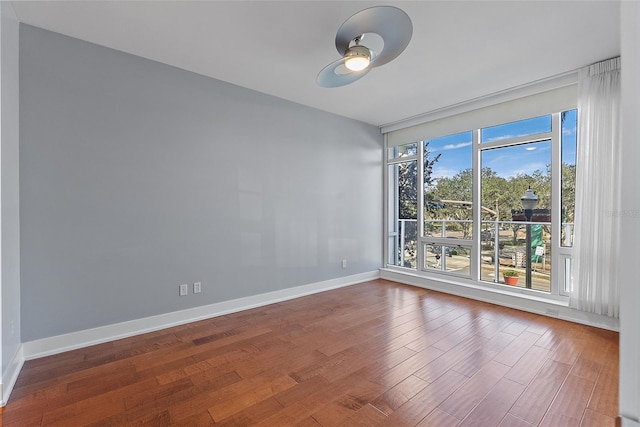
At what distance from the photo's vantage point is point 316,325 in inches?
125

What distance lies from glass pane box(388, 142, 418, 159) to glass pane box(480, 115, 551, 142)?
1.12 meters

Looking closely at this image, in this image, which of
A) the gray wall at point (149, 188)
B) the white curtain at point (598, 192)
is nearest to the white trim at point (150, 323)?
the gray wall at point (149, 188)

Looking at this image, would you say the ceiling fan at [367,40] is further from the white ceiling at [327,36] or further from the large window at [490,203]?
the large window at [490,203]

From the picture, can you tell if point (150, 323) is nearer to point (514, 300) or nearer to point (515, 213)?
point (514, 300)

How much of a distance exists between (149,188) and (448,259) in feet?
13.8

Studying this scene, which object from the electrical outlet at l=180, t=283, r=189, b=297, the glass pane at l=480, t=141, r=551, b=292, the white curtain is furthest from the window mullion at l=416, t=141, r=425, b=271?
the electrical outlet at l=180, t=283, r=189, b=297

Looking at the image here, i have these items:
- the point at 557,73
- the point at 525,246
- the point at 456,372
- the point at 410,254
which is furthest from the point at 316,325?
the point at 557,73

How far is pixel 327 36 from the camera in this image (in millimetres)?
2625

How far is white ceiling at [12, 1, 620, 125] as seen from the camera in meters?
Result: 2.28

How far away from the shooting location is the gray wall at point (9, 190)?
2043 millimetres

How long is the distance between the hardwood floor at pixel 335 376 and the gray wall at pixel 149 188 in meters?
0.54

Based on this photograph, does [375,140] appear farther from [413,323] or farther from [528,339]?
[528,339]

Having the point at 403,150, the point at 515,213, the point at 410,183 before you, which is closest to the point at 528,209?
the point at 515,213

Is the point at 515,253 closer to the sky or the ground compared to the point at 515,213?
closer to the ground
